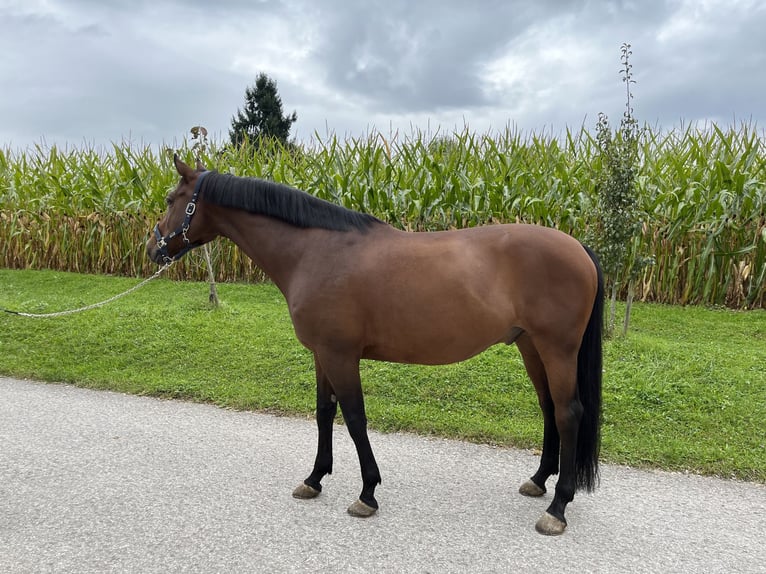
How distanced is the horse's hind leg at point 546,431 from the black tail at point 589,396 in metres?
0.19

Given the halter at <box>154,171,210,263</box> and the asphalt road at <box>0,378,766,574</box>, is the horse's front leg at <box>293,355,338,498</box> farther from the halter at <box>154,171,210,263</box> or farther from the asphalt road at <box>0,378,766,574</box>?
the halter at <box>154,171,210,263</box>

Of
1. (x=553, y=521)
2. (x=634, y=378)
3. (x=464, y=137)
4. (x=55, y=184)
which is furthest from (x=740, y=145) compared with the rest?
(x=55, y=184)

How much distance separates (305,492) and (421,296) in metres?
1.34

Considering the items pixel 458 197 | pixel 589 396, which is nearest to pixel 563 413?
pixel 589 396

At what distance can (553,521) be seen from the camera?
9.27 ft

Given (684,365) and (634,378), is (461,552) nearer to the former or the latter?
(634,378)

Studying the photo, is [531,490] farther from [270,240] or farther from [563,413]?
[270,240]

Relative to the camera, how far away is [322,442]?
10.7 ft

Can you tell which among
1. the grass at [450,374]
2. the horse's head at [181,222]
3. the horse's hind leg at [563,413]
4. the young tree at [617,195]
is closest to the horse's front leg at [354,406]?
the horse's hind leg at [563,413]

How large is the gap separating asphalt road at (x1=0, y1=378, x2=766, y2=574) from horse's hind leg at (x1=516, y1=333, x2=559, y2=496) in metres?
0.09

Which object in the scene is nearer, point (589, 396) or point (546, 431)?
point (589, 396)

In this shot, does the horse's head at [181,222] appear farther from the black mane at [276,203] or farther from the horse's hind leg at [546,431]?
the horse's hind leg at [546,431]

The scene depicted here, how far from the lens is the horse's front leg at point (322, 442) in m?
3.18

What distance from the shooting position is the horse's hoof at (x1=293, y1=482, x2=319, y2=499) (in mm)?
3168
